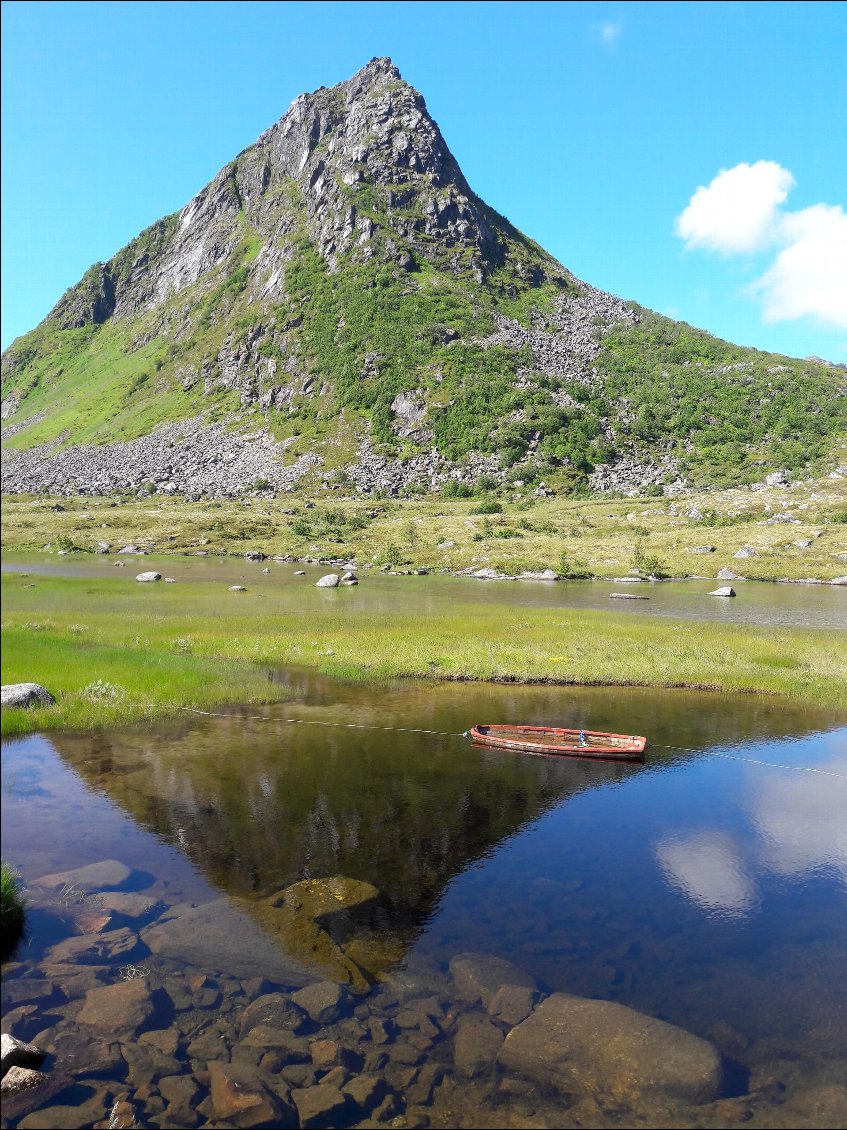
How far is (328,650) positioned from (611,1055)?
34.3 metres

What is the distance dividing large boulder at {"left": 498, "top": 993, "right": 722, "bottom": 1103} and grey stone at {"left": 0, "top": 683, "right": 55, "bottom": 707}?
75.0 feet

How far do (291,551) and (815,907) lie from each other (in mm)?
99610

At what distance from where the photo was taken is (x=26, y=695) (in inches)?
1094

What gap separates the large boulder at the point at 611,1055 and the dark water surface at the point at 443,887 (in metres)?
0.34

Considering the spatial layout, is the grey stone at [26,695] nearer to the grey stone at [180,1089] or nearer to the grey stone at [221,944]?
the grey stone at [221,944]

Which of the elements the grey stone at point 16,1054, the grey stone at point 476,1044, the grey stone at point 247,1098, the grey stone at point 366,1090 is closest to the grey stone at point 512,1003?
the grey stone at point 476,1044

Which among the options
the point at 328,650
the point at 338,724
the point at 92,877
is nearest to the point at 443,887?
the point at 92,877

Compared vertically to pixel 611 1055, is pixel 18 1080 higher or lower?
higher

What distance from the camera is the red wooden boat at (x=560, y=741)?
29.0 metres

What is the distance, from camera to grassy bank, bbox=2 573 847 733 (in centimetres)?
3219

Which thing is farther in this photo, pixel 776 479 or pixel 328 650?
pixel 776 479

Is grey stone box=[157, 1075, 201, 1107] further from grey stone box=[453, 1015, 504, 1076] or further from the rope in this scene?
the rope

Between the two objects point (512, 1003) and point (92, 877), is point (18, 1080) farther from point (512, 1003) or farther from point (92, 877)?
point (512, 1003)

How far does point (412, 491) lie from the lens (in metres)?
170
